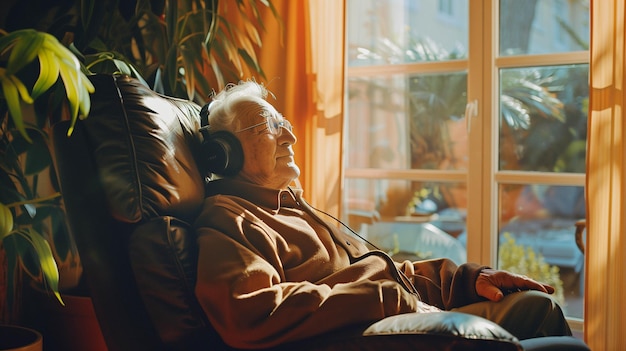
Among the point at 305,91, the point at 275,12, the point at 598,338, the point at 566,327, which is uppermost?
the point at 275,12

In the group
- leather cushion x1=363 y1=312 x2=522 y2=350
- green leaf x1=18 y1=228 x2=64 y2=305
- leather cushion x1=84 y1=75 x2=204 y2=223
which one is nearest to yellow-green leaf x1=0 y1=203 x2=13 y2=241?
green leaf x1=18 y1=228 x2=64 y2=305

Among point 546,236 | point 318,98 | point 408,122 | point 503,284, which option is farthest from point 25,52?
point 546,236

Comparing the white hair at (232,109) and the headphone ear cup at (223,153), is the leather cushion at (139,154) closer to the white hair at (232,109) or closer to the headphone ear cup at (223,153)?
the headphone ear cup at (223,153)

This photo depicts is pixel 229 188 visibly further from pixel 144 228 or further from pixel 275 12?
pixel 275 12

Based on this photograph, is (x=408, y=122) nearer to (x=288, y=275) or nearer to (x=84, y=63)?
(x=84, y=63)

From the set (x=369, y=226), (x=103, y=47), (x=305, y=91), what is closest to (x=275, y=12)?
(x=305, y=91)

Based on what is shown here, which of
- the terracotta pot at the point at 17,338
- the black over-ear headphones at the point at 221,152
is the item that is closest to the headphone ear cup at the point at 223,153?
the black over-ear headphones at the point at 221,152

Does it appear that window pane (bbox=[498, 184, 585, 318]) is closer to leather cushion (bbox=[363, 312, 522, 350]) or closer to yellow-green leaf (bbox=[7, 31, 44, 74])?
leather cushion (bbox=[363, 312, 522, 350])

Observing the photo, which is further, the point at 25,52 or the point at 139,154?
the point at 139,154

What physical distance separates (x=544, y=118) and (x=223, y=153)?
1538 millimetres

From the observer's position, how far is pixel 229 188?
1.78 metres

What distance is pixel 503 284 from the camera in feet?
5.88

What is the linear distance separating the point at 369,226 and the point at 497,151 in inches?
25.7

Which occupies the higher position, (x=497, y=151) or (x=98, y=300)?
(x=497, y=151)
